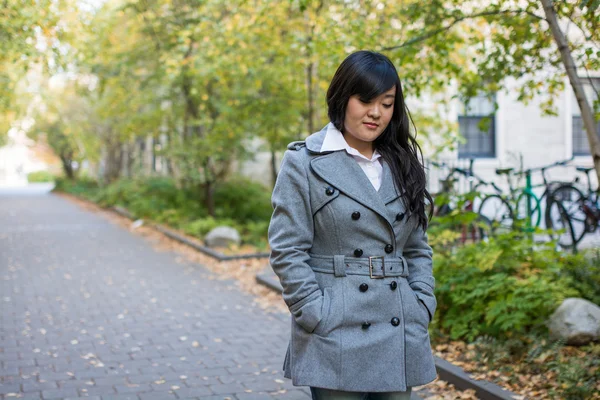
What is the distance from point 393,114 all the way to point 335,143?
28 centimetres

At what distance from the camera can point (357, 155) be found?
2.74 metres

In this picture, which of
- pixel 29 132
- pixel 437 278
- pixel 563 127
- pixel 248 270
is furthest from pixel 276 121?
pixel 29 132

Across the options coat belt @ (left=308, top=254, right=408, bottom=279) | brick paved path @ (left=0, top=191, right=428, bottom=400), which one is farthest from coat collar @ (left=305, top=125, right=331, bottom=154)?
brick paved path @ (left=0, top=191, right=428, bottom=400)

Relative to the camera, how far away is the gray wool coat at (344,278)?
8.41 ft

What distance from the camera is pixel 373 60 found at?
264 cm

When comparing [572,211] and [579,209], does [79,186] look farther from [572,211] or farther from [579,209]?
[579,209]

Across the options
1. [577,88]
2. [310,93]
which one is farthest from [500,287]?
[310,93]

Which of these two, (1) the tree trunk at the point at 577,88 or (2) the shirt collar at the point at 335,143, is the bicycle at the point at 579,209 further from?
(2) the shirt collar at the point at 335,143

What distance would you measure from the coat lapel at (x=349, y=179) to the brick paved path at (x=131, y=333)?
10.1 feet

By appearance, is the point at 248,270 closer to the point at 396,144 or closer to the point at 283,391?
the point at 283,391

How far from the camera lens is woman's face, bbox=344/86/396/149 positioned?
2648mm

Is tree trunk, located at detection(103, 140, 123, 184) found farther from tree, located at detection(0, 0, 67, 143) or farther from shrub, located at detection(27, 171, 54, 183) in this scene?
shrub, located at detection(27, 171, 54, 183)

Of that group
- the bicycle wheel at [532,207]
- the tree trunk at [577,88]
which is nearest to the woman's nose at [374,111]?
the tree trunk at [577,88]

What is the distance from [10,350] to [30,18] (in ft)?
17.1
